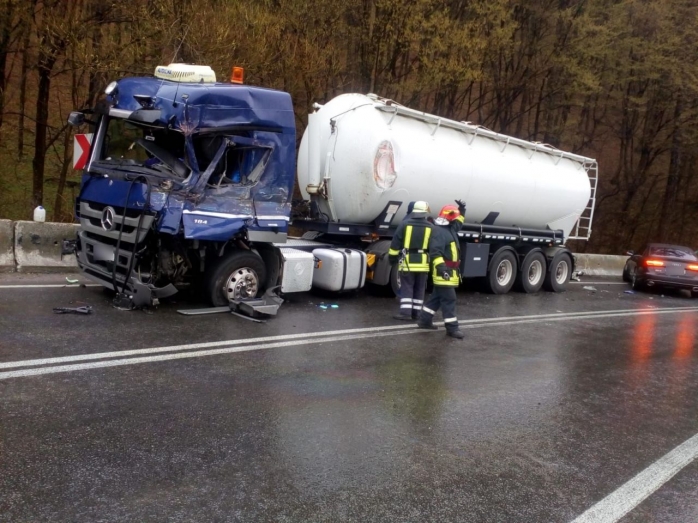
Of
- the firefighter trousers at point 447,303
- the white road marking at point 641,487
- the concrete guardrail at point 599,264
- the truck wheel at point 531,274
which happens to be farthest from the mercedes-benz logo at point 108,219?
the concrete guardrail at point 599,264

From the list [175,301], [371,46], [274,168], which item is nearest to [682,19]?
[371,46]

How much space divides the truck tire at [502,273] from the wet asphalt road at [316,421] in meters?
4.68

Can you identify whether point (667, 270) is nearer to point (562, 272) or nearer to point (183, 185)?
point (562, 272)

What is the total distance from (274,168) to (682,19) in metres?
21.7

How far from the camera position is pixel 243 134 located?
26.1 feet

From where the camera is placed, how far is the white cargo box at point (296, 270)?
877 cm

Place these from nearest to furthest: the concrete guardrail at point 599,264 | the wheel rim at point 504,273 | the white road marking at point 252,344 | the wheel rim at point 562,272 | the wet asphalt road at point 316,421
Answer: the wet asphalt road at point 316,421 < the white road marking at point 252,344 < the wheel rim at point 504,273 < the wheel rim at point 562,272 < the concrete guardrail at point 599,264

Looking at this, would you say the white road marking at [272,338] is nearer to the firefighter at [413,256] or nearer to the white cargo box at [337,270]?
the firefighter at [413,256]

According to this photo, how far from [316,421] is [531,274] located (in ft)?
33.9

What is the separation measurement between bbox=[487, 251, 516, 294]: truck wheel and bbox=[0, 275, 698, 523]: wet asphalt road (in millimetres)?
4683

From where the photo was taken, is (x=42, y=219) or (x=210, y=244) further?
(x=42, y=219)

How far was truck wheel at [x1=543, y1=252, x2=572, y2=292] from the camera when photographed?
14352 mm

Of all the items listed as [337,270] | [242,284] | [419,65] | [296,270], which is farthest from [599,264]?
[242,284]

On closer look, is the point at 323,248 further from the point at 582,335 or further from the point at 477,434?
the point at 477,434
